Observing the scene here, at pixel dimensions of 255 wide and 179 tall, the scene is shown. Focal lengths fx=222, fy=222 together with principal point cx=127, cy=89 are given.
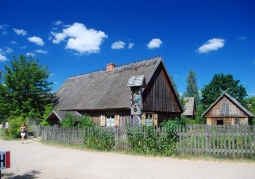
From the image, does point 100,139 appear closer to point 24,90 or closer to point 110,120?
point 110,120

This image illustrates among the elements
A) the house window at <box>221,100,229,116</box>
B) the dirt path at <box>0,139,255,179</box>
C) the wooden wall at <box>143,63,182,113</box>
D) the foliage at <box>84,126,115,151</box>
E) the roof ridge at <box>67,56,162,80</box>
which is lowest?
the dirt path at <box>0,139,255,179</box>

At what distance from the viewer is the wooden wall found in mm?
18528

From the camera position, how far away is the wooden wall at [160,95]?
18528 mm

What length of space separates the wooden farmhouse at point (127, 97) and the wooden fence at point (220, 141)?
4303 millimetres

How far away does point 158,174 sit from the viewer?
789 cm

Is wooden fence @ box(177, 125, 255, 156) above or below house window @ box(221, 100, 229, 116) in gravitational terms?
below

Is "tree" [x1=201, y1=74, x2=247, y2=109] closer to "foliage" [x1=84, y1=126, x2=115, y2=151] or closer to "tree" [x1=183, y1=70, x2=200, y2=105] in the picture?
"tree" [x1=183, y1=70, x2=200, y2=105]

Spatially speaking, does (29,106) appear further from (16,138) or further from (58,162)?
(58,162)

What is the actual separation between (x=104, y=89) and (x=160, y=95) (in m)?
5.31

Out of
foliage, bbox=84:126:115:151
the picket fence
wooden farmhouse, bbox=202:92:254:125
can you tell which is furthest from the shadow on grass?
wooden farmhouse, bbox=202:92:254:125

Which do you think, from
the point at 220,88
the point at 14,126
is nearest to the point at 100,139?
the point at 14,126

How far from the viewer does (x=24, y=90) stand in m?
22.6

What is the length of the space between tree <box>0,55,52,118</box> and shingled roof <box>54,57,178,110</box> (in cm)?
206

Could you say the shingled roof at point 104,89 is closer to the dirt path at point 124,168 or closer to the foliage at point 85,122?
the foliage at point 85,122
